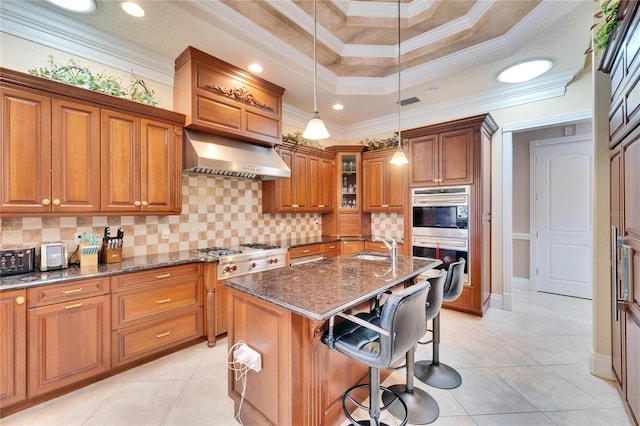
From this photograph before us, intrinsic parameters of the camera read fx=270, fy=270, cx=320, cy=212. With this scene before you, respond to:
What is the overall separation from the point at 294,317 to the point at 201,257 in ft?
5.60

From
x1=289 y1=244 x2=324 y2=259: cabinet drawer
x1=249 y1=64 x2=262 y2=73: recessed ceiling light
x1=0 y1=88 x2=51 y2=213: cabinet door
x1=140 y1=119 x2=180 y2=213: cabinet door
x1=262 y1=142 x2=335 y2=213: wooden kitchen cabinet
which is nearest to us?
x1=0 y1=88 x2=51 y2=213: cabinet door

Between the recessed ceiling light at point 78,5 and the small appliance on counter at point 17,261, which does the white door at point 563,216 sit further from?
the small appliance on counter at point 17,261

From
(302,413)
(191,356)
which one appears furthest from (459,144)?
(191,356)

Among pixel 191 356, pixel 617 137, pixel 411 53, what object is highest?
pixel 411 53

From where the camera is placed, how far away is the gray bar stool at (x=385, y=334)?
4.08 ft

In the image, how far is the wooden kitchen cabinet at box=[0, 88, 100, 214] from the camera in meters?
1.90

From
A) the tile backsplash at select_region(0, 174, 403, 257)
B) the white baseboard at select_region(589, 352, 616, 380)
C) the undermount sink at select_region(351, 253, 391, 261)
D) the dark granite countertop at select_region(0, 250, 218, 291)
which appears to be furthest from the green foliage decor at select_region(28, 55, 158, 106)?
the white baseboard at select_region(589, 352, 616, 380)

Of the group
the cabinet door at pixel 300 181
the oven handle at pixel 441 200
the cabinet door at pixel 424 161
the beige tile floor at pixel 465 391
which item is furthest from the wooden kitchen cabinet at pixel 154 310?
the cabinet door at pixel 424 161

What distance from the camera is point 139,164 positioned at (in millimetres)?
2523

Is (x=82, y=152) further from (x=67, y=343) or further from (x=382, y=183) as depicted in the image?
(x=382, y=183)

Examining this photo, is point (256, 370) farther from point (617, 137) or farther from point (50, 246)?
point (617, 137)

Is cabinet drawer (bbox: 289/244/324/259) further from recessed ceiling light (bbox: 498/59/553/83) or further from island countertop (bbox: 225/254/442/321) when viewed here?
recessed ceiling light (bbox: 498/59/553/83)

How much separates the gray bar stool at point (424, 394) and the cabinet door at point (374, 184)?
276 centimetres

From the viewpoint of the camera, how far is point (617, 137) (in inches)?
72.6
